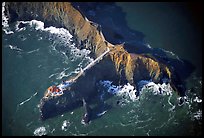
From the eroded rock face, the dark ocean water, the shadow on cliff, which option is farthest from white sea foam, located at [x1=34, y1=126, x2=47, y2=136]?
the shadow on cliff

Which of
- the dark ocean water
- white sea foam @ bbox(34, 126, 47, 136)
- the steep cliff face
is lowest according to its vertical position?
white sea foam @ bbox(34, 126, 47, 136)

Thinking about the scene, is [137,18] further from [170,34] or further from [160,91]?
[160,91]

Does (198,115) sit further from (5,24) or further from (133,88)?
(5,24)

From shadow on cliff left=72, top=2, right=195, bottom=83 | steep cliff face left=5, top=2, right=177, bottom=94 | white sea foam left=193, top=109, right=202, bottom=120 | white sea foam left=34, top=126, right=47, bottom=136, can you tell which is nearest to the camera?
white sea foam left=34, top=126, right=47, bottom=136

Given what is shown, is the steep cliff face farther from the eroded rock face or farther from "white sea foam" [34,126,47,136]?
"white sea foam" [34,126,47,136]

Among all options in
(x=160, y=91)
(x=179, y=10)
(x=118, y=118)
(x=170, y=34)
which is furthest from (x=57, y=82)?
(x=179, y=10)

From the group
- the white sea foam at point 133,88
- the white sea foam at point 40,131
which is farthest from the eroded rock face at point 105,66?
the white sea foam at point 40,131

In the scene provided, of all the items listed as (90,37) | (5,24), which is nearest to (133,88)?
(90,37)

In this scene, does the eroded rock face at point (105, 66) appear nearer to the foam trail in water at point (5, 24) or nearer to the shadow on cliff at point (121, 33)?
the shadow on cliff at point (121, 33)
